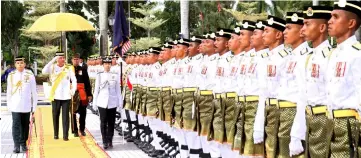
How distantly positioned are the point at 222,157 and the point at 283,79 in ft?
6.14

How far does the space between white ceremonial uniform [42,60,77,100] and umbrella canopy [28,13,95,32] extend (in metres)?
1.12

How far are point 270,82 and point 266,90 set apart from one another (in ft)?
0.30

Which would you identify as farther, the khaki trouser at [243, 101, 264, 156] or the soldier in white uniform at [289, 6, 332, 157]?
the khaki trouser at [243, 101, 264, 156]

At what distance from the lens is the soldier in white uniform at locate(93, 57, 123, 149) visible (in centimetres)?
1075

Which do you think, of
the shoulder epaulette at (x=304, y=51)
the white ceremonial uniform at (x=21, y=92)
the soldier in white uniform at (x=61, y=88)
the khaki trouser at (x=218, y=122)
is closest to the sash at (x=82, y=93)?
the soldier in white uniform at (x=61, y=88)

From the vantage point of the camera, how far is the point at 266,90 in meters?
5.44

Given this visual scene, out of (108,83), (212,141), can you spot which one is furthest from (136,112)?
(212,141)

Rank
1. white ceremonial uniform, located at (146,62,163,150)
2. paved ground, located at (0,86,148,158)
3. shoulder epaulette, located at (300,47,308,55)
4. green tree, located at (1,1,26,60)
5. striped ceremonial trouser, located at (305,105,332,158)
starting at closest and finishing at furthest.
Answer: striped ceremonial trouser, located at (305,105,332,158)
shoulder epaulette, located at (300,47,308,55)
white ceremonial uniform, located at (146,62,163,150)
paved ground, located at (0,86,148,158)
green tree, located at (1,1,26,60)

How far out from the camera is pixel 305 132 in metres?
4.63

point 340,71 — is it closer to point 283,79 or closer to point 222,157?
point 283,79

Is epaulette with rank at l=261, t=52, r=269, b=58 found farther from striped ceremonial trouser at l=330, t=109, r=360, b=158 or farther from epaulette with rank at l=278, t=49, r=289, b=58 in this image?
striped ceremonial trouser at l=330, t=109, r=360, b=158

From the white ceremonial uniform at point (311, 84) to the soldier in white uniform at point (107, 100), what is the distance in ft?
21.2

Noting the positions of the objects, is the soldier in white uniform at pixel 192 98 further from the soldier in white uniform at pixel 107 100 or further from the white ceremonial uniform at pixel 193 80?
the soldier in white uniform at pixel 107 100

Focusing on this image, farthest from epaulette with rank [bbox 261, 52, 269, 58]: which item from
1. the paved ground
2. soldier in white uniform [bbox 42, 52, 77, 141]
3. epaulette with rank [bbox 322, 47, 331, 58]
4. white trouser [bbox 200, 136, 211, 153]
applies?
soldier in white uniform [bbox 42, 52, 77, 141]
